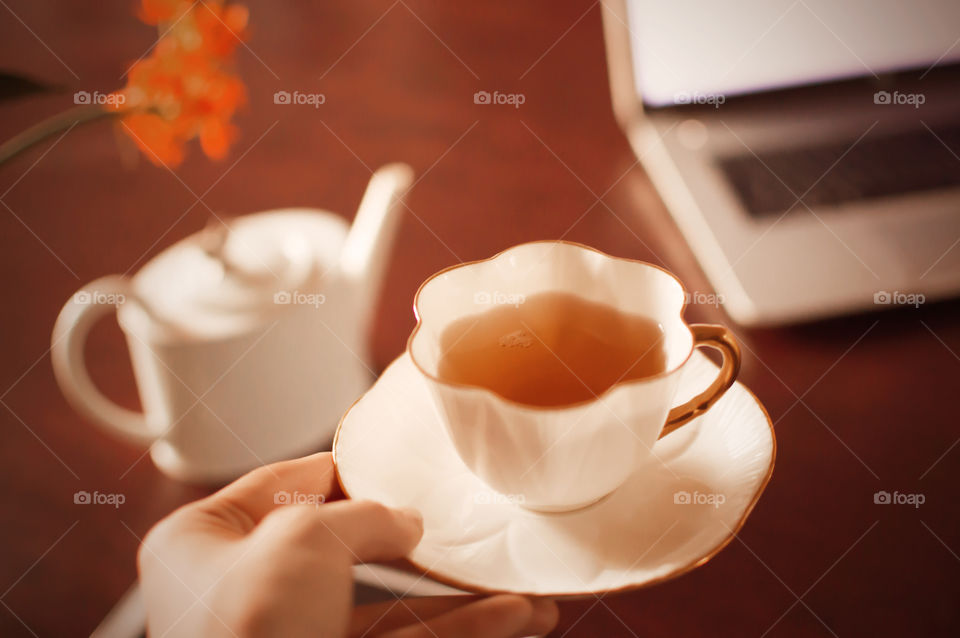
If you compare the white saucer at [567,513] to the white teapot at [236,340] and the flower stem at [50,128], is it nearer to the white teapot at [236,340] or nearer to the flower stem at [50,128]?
the white teapot at [236,340]

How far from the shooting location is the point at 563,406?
50cm

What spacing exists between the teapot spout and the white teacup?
0.12m

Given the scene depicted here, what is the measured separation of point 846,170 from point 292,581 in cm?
80

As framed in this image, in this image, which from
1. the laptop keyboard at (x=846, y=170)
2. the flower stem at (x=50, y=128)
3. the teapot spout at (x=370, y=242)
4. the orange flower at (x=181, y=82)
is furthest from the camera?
the laptop keyboard at (x=846, y=170)

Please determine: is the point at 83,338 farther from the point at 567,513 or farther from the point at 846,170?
the point at 846,170

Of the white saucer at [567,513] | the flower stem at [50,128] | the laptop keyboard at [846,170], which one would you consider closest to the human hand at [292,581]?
the white saucer at [567,513]

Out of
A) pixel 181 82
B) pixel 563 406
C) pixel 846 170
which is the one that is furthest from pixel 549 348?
pixel 846 170

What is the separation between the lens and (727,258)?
762mm

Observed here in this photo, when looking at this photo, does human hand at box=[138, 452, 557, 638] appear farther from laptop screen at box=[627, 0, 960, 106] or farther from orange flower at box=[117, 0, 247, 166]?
laptop screen at box=[627, 0, 960, 106]

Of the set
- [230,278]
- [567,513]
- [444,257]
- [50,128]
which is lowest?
[567,513]

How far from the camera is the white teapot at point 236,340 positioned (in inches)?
22.5

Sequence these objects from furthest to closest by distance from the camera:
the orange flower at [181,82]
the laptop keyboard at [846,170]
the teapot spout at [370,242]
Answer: the laptop keyboard at [846,170]
the teapot spout at [370,242]
the orange flower at [181,82]

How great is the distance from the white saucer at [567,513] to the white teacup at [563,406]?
0.02 metres

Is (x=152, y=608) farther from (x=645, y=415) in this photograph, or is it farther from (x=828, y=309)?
(x=828, y=309)
